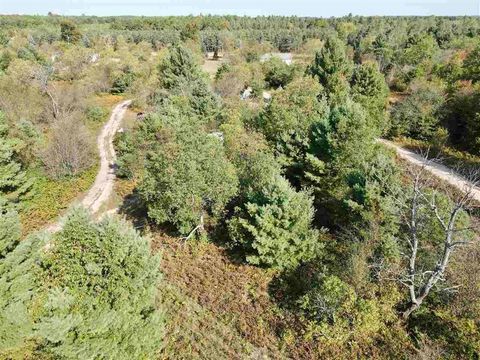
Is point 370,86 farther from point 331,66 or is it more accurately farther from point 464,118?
point 464,118

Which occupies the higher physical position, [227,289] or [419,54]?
[419,54]

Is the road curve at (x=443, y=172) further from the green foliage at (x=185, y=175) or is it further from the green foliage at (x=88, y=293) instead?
the green foliage at (x=88, y=293)

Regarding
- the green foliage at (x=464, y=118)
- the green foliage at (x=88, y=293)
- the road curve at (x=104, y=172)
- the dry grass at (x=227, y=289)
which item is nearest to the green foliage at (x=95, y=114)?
the road curve at (x=104, y=172)

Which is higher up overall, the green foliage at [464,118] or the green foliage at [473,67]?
the green foliage at [473,67]

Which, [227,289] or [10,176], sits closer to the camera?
[227,289]

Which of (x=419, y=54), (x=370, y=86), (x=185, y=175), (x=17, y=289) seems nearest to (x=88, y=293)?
(x=17, y=289)

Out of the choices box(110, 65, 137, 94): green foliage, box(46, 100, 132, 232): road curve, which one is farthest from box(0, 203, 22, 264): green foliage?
box(110, 65, 137, 94): green foliage
